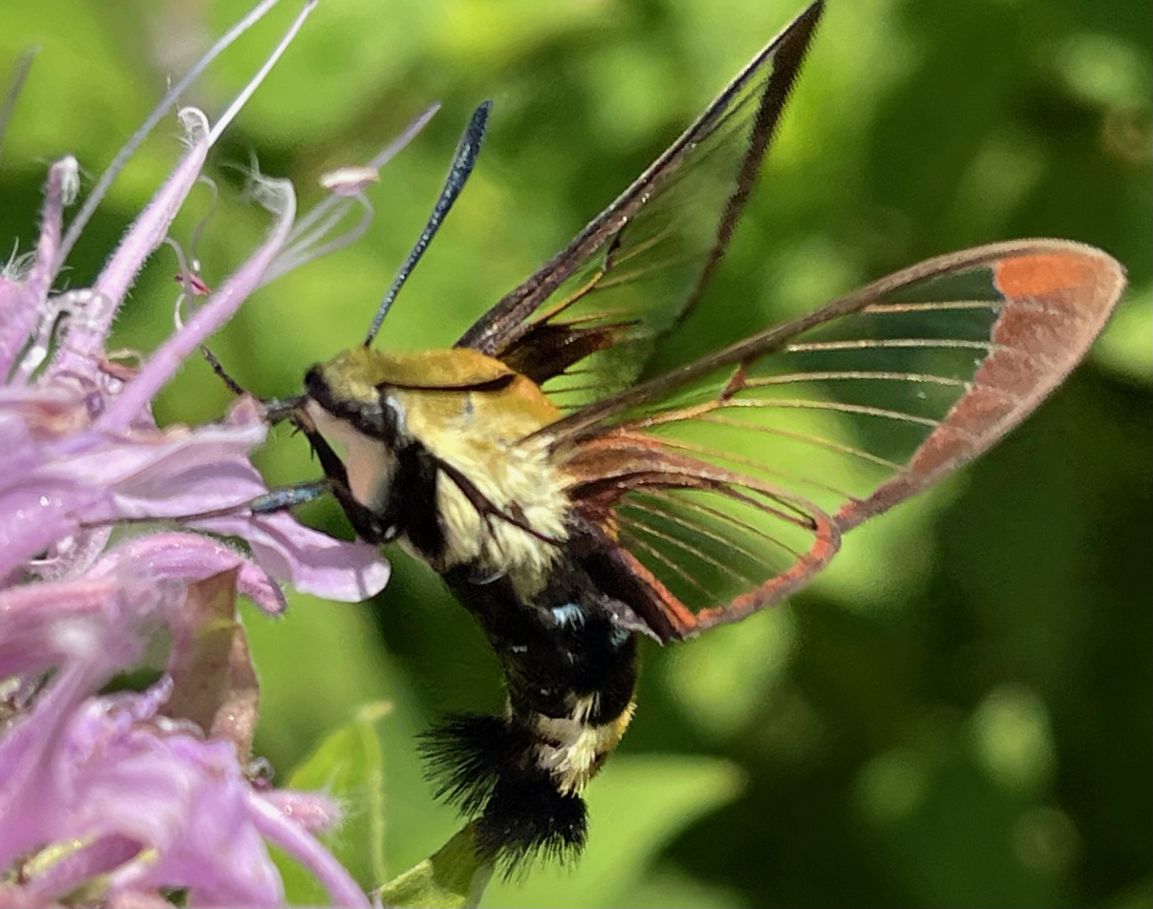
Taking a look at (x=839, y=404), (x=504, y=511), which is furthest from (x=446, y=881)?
(x=839, y=404)

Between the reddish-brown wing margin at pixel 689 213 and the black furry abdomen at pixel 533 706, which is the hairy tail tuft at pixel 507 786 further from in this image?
the reddish-brown wing margin at pixel 689 213

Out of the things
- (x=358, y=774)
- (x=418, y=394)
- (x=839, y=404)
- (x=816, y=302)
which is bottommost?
(x=816, y=302)

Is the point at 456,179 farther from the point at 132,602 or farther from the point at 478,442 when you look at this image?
the point at 132,602

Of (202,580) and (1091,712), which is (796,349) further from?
(1091,712)

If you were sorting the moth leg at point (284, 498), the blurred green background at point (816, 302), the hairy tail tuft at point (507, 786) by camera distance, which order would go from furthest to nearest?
1. the blurred green background at point (816, 302)
2. the hairy tail tuft at point (507, 786)
3. the moth leg at point (284, 498)

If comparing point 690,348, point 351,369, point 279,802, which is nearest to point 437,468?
point 351,369

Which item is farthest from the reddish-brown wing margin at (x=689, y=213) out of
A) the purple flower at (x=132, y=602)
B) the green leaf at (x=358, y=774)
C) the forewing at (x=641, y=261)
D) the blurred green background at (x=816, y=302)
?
the blurred green background at (x=816, y=302)

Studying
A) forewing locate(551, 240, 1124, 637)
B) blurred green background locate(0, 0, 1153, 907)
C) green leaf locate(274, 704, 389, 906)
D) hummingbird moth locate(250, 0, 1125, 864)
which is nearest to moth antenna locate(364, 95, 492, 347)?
hummingbird moth locate(250, 0, 1125, 864)
